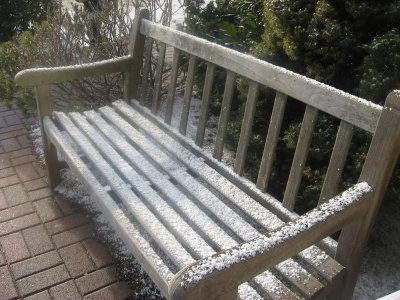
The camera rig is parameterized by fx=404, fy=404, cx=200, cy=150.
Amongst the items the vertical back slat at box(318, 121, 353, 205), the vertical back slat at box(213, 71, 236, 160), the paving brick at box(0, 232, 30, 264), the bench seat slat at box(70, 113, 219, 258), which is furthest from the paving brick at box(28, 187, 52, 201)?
the vertical back slat at box(318, 121, 353, 205)

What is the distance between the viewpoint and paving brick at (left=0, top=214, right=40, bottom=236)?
8.66ft

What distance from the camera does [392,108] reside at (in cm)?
139

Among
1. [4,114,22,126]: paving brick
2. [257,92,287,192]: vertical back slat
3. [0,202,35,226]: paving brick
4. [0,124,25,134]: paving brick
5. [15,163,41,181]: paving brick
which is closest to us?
[257,92,287,192]: vertical back slat

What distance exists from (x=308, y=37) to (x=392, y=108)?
38.6 inches

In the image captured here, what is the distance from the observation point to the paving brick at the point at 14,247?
95.3 inches

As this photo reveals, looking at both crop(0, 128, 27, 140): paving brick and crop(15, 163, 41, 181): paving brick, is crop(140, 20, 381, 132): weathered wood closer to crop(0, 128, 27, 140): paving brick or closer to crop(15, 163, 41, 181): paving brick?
crop(15, 163, 41, 181): paving brick

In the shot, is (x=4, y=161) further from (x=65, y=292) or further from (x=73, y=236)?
(x=65, y=292)

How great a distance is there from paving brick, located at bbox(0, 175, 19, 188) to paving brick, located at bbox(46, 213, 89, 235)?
2.13 ft

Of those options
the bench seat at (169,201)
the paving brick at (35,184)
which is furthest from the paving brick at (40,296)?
the paving brick at (35,184)

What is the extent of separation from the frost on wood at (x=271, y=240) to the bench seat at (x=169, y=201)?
344 mm

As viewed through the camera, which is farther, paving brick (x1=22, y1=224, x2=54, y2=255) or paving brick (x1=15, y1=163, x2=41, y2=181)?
paving brick (x1=15, y1=163, x2=41, y2=181)

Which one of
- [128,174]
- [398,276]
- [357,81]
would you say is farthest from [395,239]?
[128,174]

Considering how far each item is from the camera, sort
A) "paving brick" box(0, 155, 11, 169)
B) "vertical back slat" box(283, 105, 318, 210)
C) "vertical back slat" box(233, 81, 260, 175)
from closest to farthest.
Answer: "vertical back slat" box(283, 105, 318, 210) → "vertical back slat" box(233, 81, 260, 175) → "paving brick" box(0, 155, 11, 169)

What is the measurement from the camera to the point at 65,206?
287 centimetres
